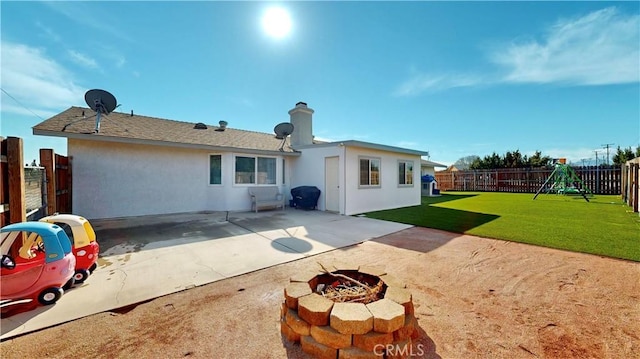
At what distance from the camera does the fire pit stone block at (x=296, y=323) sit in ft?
6.69

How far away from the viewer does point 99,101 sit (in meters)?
8.24

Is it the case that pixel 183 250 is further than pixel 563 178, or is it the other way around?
pixel 563 178

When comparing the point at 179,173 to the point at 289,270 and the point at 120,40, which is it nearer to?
the point at 120,40

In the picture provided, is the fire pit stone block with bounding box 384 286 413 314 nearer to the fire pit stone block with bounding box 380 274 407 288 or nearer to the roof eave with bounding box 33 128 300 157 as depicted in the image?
the fire pit stone block with bounding box 380 274 407 288

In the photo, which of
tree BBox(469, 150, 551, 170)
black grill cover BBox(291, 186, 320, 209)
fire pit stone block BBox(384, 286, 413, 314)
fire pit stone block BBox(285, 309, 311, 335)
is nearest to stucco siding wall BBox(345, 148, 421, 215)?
black grill cover BBox(291, 186, 320, 209)

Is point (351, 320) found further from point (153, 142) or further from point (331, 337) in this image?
point (153, 142)

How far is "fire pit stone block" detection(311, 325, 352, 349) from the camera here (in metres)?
1.85

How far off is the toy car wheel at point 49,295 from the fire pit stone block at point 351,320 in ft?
11.0

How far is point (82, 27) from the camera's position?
6.61 meters

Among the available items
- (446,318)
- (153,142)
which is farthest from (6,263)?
(153,142)

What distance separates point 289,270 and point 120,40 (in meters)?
8.58

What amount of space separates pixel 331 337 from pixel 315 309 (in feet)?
0.77

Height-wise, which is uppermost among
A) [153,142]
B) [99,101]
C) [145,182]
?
[99,101]

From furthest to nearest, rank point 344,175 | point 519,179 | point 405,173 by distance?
1. point 519,179
2. point 405,173
3. point 344,175
